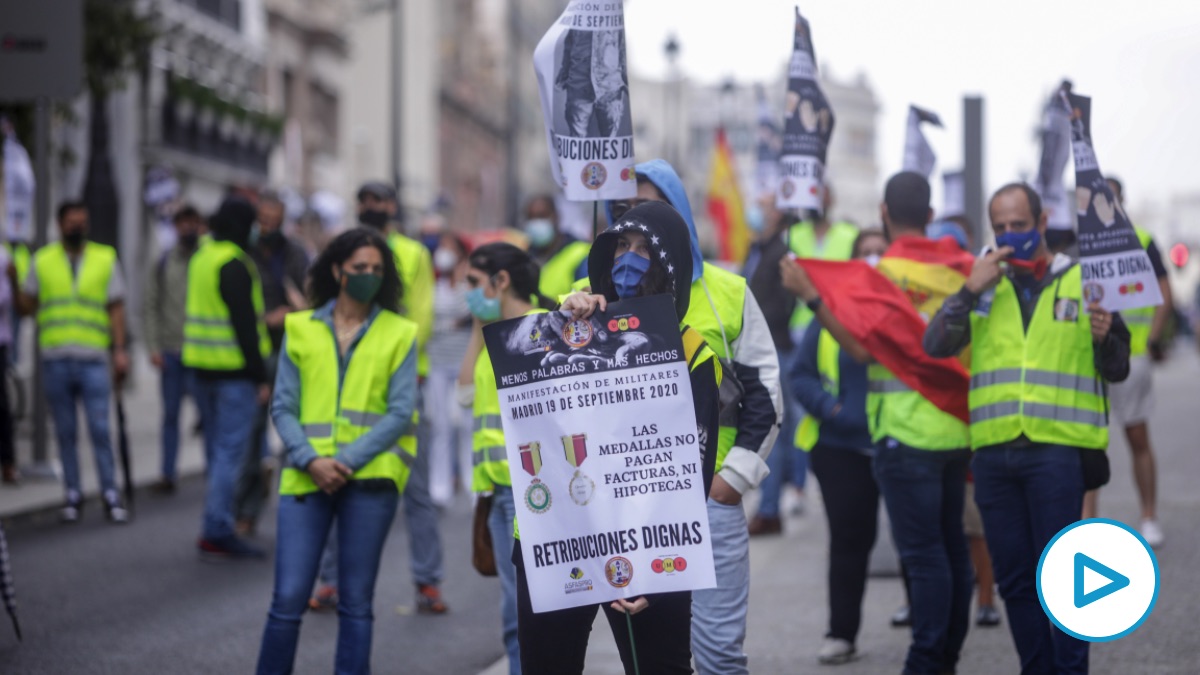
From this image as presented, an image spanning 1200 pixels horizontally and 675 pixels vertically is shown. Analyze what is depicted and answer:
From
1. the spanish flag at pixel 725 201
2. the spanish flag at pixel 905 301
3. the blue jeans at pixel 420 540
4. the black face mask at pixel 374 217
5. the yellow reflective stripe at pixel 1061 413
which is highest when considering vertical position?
the spanish flag at pixel 725 201

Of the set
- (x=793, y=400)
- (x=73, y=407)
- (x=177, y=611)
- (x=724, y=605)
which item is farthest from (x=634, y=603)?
(x=73, y=407)

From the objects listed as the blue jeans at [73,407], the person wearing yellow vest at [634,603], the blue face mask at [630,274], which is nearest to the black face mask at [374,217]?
the blue jeans at [73,407]

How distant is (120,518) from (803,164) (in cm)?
601

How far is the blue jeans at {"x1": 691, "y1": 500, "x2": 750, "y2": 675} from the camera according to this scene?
5.14 meters

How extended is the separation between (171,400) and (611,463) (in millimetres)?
9470

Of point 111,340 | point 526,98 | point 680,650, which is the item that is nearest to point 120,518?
point 111,340

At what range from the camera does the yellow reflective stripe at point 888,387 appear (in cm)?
689

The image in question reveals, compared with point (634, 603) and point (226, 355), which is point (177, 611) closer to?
point (226, 355)

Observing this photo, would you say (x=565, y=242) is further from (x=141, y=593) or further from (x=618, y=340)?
(x=618, y=340)

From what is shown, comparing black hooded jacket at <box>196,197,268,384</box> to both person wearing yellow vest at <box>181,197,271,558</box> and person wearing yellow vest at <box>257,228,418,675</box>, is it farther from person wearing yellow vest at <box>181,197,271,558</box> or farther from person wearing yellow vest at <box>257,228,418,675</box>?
person wearing yellow vest at <box>257,228,418,675</box>

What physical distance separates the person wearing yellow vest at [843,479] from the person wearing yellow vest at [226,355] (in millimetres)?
3863

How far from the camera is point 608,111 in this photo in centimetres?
560

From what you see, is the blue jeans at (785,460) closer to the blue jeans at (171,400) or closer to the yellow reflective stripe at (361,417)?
the blue jeans at (171,400)

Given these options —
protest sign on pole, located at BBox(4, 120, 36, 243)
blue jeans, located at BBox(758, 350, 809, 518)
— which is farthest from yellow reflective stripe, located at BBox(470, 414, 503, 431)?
protest sign on pole, located at BBox(4, 120, 36, 243)
